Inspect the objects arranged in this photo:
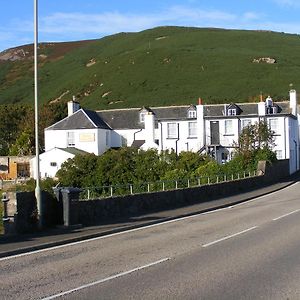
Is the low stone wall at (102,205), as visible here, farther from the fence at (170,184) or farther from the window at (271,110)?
the window at (271,110)

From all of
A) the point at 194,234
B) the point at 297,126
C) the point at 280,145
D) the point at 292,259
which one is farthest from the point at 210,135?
the point at 292,259

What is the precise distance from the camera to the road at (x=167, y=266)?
9.20 metres

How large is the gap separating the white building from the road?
4664 cm

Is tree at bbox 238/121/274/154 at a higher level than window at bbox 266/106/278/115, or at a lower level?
lower

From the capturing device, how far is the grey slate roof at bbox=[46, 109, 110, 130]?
230ft

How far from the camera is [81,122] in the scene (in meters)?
70.9

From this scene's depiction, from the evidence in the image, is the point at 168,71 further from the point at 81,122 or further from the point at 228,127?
the point at 228,127

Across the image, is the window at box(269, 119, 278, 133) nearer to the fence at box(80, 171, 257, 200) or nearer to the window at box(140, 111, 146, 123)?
the window at box(140, 111, 146, 123)

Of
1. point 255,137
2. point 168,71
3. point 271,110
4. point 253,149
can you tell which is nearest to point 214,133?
point 271,110

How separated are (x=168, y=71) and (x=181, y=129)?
255ft

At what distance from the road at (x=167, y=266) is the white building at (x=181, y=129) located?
4664 centimetres

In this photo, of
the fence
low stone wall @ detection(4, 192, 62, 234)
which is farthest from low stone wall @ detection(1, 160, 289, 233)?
the fence

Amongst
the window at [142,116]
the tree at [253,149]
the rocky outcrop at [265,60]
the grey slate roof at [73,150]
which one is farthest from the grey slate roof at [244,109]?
the rocky outcrop at [265,60]

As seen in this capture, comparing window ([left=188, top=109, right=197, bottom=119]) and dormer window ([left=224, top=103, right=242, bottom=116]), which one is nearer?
dormer window ([left=224, top=103, right=242, bottom=116])
